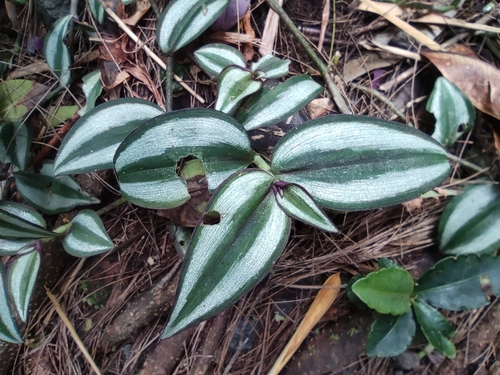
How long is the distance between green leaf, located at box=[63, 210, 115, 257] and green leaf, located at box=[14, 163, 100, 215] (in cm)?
7

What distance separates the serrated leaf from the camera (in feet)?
2.61

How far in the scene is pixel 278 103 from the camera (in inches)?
30.8

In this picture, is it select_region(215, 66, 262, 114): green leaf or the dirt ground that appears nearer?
select_region(215, 66, 262, 114): green leaf

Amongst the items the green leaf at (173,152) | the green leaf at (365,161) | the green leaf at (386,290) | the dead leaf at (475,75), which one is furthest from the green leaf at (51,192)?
the dead leaf at (475,75)

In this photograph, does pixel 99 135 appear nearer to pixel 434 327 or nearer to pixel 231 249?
pixel 231 249

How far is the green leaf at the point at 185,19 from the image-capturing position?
0.85 meters

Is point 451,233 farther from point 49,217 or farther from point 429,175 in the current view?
point 49,217

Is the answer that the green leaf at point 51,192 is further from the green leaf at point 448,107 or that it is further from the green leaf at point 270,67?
the green leaf at point 448,107

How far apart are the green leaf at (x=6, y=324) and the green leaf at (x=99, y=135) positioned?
0.28 meters

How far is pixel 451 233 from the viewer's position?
954mm

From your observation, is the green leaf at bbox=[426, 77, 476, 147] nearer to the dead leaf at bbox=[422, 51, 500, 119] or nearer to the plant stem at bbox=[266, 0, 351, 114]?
the dead leaf at bbox=[422, 51, 500, 119]

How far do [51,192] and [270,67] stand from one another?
58cm

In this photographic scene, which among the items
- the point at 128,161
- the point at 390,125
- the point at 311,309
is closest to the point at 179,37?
the point at 128,161

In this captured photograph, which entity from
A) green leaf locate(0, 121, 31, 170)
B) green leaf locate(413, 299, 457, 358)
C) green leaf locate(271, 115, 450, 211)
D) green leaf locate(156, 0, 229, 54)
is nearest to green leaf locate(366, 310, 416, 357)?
green leaf locate(413, 299, 457, 358)
